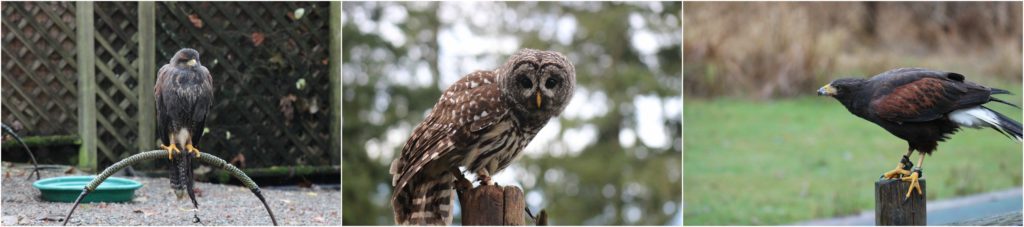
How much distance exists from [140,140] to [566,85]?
10.5ft

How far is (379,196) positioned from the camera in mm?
7281

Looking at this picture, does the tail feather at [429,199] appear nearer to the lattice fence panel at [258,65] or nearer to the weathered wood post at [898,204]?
the weathered wood post at [898,204]

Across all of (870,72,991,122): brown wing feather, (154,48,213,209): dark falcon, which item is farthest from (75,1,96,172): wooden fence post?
(870,72,991,122): brown wing feather

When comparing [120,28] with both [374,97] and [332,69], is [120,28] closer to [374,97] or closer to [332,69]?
[332,69]

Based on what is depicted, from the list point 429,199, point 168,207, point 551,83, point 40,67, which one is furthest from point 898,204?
point 40,67

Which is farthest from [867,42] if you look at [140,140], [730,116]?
[140,140]

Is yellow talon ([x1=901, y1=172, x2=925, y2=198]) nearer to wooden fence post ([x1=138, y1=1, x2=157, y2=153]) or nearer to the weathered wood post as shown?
the weathered wood post

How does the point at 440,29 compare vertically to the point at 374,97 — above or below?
above

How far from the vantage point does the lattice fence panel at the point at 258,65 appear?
493cm

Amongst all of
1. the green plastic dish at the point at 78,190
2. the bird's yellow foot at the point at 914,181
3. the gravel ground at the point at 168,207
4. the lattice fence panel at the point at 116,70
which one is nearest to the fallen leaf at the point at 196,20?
the lattice fence panel at the point at 116,70

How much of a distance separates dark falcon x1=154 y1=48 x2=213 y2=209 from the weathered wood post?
7.80 feet

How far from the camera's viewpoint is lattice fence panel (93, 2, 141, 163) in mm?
4918

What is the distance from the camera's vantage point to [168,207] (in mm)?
4098

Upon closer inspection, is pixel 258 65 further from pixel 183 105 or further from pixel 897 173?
pixel 897 173
